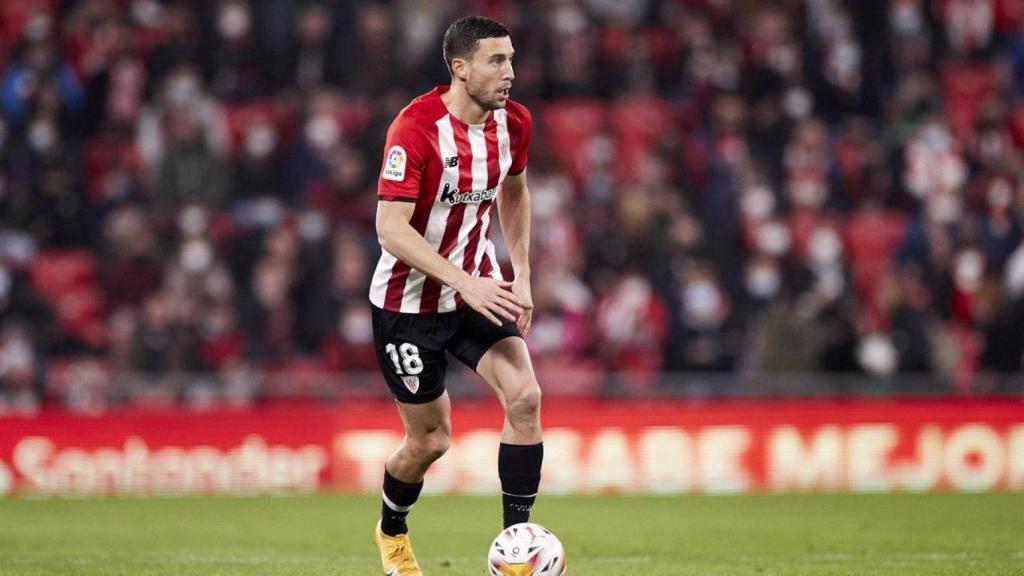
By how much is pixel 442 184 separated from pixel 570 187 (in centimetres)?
962

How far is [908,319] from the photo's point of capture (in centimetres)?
1454

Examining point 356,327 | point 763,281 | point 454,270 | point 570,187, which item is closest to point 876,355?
point 763,281

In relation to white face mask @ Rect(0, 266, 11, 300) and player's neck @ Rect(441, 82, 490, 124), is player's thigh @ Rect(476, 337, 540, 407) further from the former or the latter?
white face mask @ Rect(0, 266, 11, 300)

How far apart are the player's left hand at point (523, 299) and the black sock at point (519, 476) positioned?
63cm

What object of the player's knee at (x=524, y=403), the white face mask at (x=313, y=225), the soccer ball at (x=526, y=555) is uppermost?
the player's knee at (x=524, y=403)

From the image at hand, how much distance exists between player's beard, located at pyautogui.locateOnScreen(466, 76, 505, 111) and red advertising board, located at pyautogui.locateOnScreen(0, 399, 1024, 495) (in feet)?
23.6

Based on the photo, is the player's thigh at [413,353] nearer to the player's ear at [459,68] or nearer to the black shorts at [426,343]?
the black shorts at [426,343]

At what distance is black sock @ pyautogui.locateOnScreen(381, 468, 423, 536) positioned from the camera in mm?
7344

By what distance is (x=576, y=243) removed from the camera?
15586mm

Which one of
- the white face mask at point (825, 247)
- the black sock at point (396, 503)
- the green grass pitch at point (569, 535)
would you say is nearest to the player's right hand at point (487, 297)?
the black sock at point (396, 503)

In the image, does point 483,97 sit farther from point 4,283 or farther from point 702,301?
point 4,283

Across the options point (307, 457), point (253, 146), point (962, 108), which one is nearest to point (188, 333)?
point (307, 457)

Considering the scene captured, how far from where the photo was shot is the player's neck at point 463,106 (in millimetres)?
6863

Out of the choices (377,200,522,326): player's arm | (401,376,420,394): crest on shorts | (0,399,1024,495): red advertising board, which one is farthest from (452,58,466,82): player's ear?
(0,399,1024,495): red advertising board
